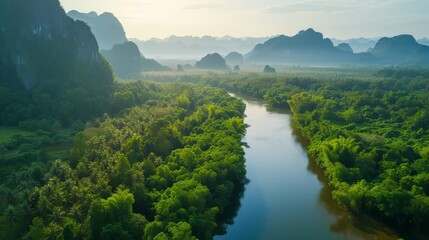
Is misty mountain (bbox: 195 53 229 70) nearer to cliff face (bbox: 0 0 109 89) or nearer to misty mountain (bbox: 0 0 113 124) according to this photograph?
A: misty mountain (bbox: 0 0 113 124)

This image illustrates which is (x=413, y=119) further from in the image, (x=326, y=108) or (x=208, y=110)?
(x=208, y=110)

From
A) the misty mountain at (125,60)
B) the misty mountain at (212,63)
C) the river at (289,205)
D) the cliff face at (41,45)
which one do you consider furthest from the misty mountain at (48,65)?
the misty mountain at (212,63)

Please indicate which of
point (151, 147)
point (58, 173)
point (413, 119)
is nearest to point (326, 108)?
point (413, 119)

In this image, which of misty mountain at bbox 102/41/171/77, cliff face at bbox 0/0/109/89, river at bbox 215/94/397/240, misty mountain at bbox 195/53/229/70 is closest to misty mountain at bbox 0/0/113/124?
cliff face at bbox 0/0/109/89

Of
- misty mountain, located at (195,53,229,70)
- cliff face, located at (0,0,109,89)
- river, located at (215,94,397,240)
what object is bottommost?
river, located at (215,94,397,240)

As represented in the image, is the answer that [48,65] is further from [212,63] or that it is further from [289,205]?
[212,63]

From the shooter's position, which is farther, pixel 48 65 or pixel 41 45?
pixel 41 45

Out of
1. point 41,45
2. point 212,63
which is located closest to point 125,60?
point 212,63
